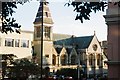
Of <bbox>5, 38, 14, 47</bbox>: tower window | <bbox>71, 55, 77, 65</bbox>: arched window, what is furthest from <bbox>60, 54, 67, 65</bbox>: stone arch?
<bbox>5, 38, 14, 47</bbox>: tower window

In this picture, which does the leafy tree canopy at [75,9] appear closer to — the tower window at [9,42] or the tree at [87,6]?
the tree at [87,6]

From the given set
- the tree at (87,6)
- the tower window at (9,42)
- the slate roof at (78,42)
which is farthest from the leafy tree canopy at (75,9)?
the slate roof at (78,42)

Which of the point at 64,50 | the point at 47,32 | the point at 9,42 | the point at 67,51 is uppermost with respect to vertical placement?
the point at 47,32

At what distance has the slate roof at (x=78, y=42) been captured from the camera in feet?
167

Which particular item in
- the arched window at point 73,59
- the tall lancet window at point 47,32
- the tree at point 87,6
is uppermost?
the tall lancet window at point 47,32

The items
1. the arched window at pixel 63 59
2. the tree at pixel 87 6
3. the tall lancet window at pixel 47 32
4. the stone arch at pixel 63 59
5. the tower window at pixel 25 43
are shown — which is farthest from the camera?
the arched window at pixel 63 59

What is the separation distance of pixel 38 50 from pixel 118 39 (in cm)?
3478

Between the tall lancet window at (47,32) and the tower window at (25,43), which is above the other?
the tall lancet window at (47,32)

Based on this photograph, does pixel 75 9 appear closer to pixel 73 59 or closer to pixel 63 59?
pixel 63 59

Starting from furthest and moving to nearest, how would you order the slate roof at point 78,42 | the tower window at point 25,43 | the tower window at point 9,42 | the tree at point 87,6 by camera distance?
the slate roof at point 78,42, the tower window at point 25,43, the tower window at point 9,42, the tree at point 87,6

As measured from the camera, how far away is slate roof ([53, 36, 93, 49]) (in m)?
51.0

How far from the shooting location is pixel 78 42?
5231 centimetres

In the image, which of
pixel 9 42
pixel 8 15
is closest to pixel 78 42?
pixel 9 42

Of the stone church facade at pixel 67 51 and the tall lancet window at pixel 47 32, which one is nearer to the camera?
the stone church facade at pixel 67 51
